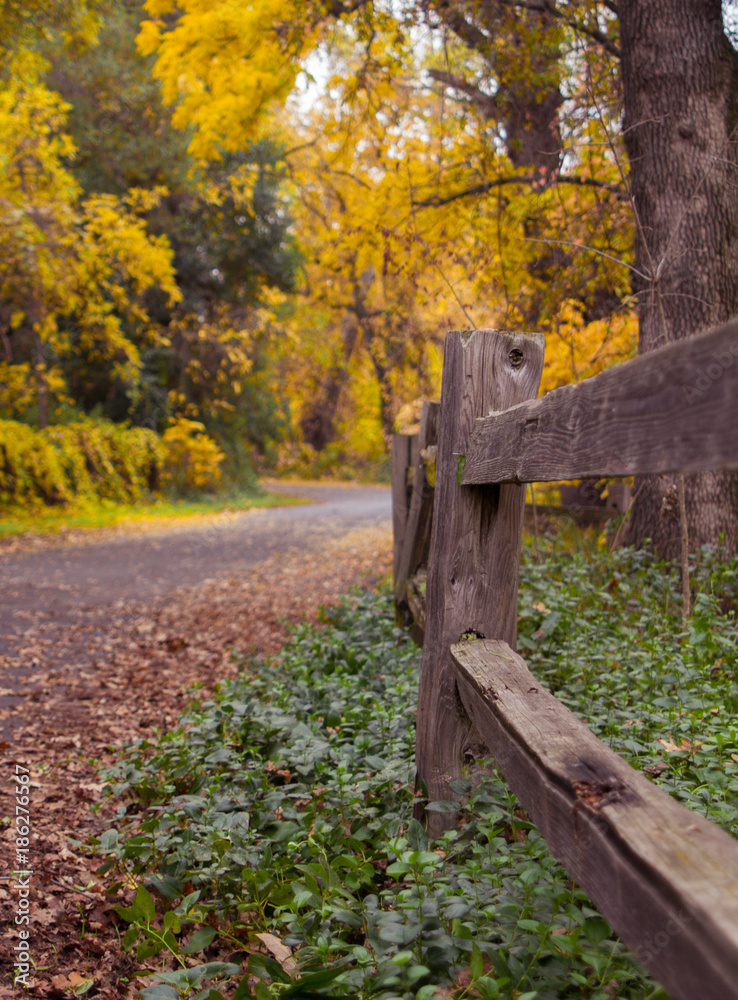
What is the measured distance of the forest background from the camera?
602 centimetres

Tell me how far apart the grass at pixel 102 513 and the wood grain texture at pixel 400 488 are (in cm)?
684

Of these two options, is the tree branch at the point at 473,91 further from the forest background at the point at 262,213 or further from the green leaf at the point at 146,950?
the green leaf at the point at 146,950

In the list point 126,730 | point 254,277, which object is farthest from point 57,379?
point 126,730

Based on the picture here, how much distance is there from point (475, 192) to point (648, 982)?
6.65 metres

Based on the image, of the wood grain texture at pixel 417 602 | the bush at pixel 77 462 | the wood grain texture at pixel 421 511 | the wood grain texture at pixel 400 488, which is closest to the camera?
the wood grain texture at pixel 417 602

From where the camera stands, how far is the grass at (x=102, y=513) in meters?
10.4

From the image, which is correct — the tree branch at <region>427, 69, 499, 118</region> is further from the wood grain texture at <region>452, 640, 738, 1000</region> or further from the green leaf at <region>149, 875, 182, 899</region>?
the green leaf at <region>149, 875, 182, 899</region>

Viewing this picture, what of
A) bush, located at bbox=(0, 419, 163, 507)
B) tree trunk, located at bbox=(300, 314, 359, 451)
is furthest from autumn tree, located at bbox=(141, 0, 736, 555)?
tree trunk, located at bbox=(300, 314, 359, 451)

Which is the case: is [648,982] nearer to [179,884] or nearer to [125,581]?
[179,884]

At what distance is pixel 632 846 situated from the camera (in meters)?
1.01

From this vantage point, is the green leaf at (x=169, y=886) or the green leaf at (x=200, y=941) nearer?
the green leaf at (x=200, y=941)

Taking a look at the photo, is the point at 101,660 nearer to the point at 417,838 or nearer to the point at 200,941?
the point at 200,941

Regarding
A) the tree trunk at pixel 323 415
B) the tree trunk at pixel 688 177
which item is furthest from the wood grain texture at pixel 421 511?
the tree trunk at pixel 323 415

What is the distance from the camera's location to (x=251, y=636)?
5688 millimetres
